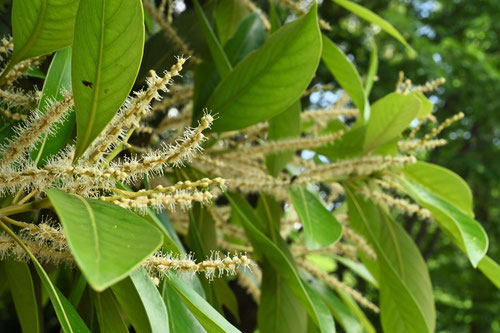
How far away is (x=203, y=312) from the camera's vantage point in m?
0.53

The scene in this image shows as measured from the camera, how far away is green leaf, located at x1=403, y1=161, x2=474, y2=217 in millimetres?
1125

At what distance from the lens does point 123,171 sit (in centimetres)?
48

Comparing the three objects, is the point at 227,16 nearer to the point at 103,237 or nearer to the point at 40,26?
the point at 40,26

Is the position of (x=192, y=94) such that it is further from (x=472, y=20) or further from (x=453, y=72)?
(x=472, y=20)

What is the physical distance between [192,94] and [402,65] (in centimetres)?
245

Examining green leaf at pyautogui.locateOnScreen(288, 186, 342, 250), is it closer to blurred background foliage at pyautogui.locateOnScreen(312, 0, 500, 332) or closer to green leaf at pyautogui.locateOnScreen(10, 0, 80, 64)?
green leaf at pyautogui.locateOnScreen(10, 0, 80, 64)

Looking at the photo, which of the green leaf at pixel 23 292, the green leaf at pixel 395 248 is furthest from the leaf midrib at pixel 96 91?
the green leaf at pixel 395 248

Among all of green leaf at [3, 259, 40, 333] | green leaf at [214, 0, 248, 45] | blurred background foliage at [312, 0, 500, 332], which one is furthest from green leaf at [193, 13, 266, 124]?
blurred background foliage at [312, 0, 500, 332]

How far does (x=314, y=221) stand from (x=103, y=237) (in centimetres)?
58

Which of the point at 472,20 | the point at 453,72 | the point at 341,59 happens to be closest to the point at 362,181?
the point at 341,59

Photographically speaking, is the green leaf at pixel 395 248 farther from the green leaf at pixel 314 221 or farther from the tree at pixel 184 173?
the green leaf at pixel 314 221

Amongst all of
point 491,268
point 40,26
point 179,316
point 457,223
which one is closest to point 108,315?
point 179,316

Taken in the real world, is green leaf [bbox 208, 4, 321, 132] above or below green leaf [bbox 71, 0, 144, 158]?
below

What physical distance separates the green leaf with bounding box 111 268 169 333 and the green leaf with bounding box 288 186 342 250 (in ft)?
1.06
